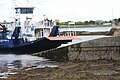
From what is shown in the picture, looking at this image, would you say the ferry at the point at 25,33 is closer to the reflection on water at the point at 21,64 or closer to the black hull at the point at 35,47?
the black hull at the point at 35,47

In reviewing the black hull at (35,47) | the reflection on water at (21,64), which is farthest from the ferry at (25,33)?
the reflection on water at (21,64)

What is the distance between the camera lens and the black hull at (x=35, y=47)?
3259 cm

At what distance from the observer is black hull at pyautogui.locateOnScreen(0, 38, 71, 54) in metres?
32.6

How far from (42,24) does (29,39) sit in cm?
255

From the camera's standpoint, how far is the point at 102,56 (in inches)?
930

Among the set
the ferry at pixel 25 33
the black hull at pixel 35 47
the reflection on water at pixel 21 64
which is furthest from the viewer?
the ferry at pixel 25 33

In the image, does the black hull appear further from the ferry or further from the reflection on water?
the reflection on water

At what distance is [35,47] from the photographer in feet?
111

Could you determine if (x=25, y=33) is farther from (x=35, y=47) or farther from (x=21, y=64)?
(x=21, y=64)

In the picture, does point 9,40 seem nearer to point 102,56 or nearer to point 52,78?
point 102,56

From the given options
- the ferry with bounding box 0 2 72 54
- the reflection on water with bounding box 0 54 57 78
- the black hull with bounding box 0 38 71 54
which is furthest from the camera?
the ferry with bounding box 0 2 72 54

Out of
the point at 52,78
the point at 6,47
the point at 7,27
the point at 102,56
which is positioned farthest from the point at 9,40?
the point at 52,78

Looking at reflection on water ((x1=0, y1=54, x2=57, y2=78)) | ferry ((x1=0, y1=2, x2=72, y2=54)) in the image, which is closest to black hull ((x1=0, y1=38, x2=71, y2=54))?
ferry ((x1=0, y1=2, x2=72, y2=54))

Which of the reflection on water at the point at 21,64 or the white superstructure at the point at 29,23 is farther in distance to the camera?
the white superstructure at the point at 29,23
